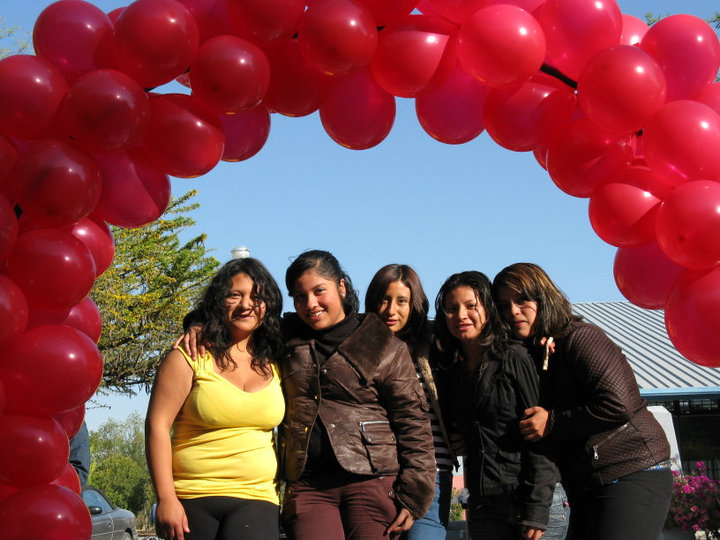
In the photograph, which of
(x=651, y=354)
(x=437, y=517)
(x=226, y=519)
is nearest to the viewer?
(x=226, y=519)

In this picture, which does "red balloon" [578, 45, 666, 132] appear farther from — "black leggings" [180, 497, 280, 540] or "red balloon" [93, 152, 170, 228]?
"black leggings" [180, 497, 280, 540]

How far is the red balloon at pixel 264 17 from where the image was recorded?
9.53 feet

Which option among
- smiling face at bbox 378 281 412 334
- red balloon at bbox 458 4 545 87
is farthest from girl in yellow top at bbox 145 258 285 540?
red balloon at bbox 458 4 545 87

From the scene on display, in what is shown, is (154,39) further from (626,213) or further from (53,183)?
(626,213)

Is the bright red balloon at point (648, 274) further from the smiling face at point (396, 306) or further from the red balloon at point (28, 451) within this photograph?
the red balloon at point (28, 451)

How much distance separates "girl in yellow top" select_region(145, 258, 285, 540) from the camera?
326cm

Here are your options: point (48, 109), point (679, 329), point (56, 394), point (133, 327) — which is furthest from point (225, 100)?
point (133, 327)

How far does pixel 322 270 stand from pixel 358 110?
866mm

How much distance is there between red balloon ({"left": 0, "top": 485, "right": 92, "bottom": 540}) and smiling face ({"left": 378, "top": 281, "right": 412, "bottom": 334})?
188 centimetres

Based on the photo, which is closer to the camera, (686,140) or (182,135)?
(686,140)

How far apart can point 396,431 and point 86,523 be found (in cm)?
144

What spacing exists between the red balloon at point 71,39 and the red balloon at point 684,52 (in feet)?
6.95

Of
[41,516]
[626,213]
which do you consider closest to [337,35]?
[626,213]

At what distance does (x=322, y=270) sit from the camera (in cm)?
372
